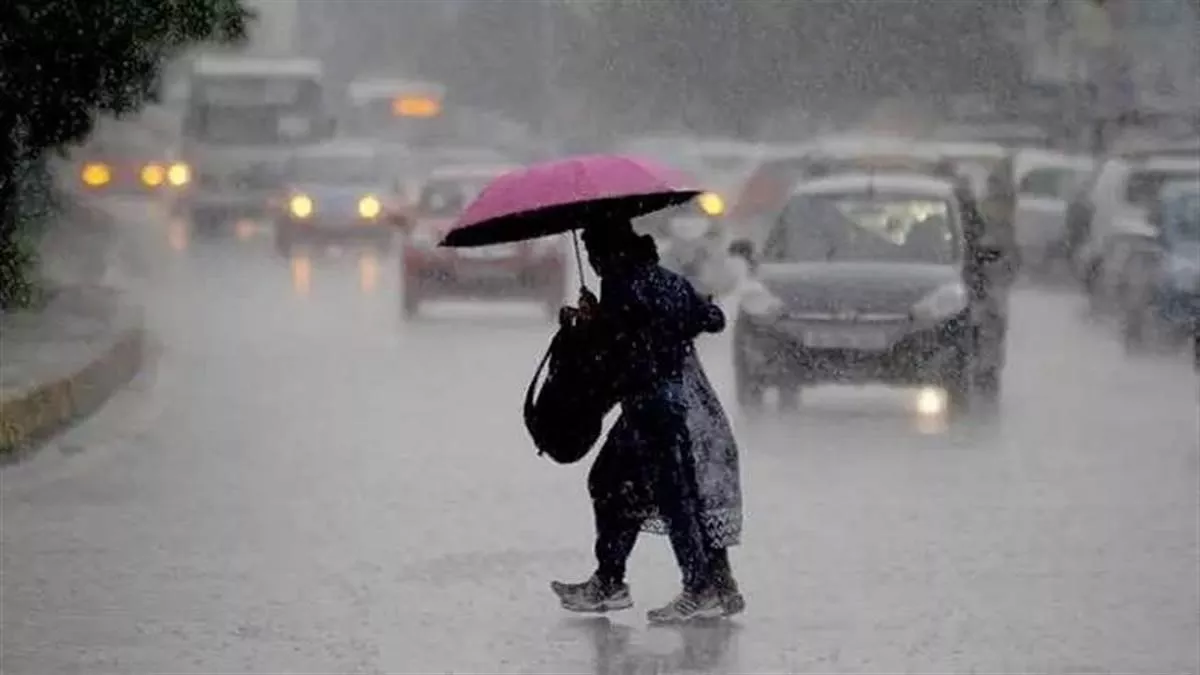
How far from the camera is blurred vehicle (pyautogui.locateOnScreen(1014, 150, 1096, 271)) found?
34.8m

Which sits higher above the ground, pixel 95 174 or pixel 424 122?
pixel 424 122

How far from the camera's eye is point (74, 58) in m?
14.0

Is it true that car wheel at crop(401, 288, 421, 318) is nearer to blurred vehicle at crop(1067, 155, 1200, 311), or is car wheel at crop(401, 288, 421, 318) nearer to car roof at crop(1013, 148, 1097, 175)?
blurred vehicle at crop(1067, 155, 1200, 311)

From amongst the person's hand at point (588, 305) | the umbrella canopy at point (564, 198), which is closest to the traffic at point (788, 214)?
the umbrella canopy at point (564, 198)

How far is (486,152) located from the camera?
44.8 meters

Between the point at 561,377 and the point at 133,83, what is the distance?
6003mm

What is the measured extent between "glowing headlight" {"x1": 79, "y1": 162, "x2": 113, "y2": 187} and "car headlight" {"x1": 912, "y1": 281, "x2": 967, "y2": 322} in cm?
1881

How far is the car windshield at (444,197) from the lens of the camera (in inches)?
1114

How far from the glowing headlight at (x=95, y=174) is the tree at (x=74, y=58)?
20.6m

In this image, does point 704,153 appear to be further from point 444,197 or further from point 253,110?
point 444,197

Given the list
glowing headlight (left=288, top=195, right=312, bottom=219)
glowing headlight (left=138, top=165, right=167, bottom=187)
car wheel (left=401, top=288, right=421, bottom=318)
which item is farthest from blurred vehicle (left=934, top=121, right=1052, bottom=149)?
car wheel (left=401, top=288, right=421, bottom=318)

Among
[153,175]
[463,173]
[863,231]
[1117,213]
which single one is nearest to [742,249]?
[863,231]

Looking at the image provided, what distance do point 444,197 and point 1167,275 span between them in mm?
7570

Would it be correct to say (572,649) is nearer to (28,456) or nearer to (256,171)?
(28,456)
